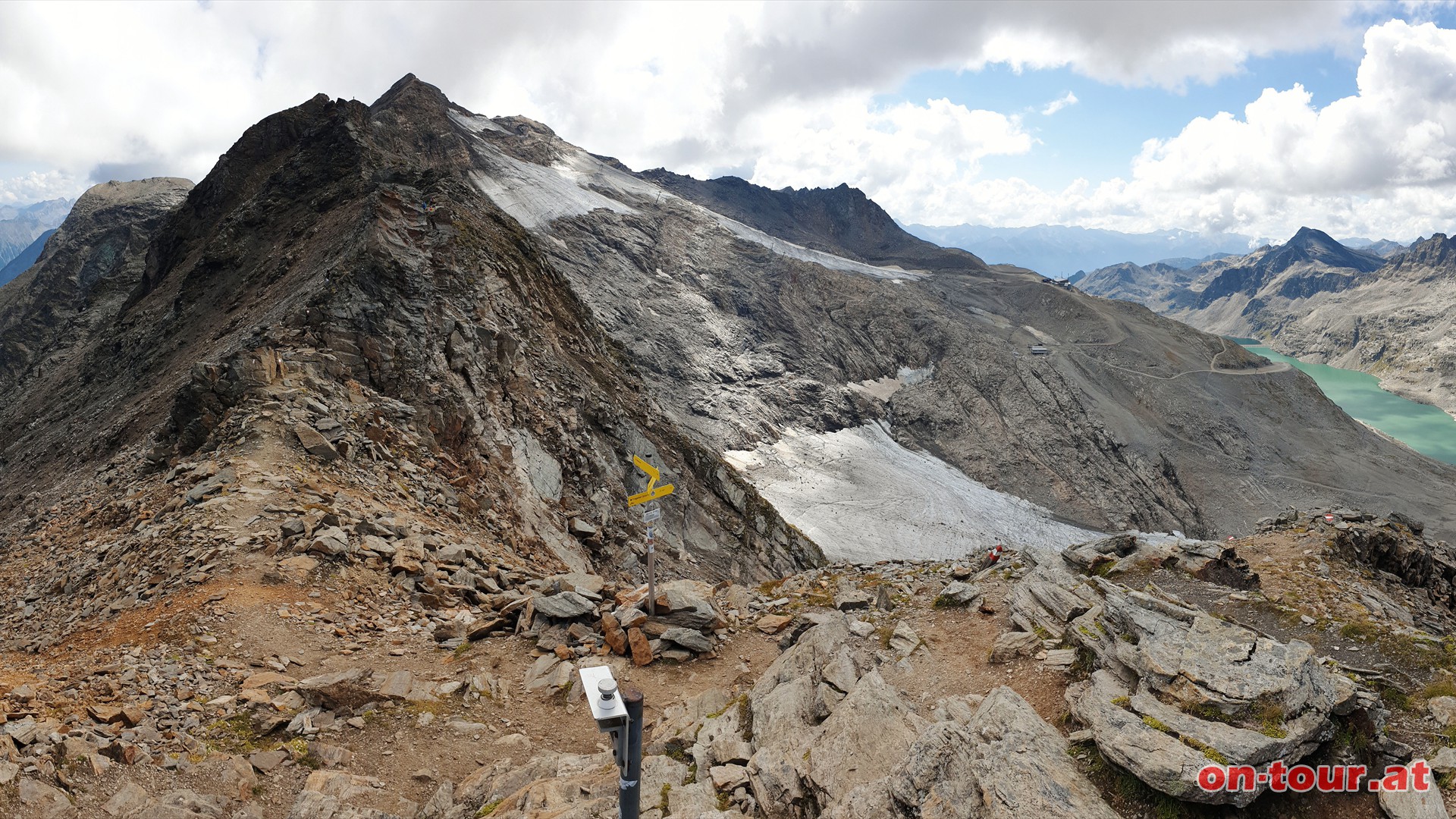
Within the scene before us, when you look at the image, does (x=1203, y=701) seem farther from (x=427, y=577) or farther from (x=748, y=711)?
(x=427, y=577)

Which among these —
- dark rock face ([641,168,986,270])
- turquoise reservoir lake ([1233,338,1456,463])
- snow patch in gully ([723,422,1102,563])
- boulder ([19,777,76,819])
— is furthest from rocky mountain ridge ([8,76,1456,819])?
turquoise reservoir lake ([1233,338,1456,463])

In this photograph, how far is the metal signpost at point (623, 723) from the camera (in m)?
5.09

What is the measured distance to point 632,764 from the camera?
5.36 meters

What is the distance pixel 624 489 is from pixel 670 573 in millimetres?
4071

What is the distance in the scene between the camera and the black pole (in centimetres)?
525

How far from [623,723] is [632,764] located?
0.42 meters

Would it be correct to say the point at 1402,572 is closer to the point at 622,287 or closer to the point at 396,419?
the point at 396,419

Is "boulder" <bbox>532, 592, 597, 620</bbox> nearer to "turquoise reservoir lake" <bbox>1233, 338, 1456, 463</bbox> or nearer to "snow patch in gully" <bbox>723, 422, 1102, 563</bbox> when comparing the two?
"snow patch in gully" <bbox>723, 422, 1102, 563</bbox>

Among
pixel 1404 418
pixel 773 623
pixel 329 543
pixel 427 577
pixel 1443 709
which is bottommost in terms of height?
pixel 1404 418

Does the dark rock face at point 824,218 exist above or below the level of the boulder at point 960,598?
above

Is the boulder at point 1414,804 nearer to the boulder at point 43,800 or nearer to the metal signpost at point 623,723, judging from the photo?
the metal signpost at point 623,723

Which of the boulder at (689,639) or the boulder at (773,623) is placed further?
the boulder at (773,623)

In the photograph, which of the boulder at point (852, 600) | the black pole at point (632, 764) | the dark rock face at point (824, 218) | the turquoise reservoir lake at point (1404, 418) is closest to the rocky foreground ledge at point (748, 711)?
the boulder at point (852, 600)

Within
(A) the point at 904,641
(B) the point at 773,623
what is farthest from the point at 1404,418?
(B) the point at 773,623
